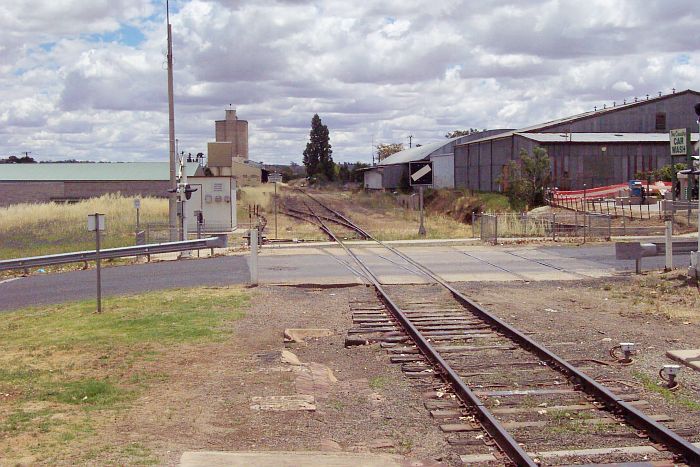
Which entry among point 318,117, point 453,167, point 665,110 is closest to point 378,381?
point 665,110

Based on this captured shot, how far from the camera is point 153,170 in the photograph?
83.1 m

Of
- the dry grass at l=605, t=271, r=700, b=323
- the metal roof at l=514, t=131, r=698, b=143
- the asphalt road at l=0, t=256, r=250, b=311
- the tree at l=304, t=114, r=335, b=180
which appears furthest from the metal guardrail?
the tree at l=304, t=114, r=335, b=180

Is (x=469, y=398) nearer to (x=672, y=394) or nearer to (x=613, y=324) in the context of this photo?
(x=672, y=394)

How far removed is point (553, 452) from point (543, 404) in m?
1.64

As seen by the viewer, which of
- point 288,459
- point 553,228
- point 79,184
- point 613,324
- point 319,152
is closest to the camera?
point 288,459

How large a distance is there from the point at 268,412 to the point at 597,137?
54.2m

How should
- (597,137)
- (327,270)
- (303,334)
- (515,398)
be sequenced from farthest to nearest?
(597,137) < (327,270) < (303,334) < (515,398)

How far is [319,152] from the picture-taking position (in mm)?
152000

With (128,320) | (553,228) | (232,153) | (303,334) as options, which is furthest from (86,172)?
(303,334)

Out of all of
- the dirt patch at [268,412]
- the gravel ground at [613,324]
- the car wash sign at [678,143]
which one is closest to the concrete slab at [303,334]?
the dirt patch at [268,412]

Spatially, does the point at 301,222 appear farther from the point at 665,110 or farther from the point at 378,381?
the point at 378,381

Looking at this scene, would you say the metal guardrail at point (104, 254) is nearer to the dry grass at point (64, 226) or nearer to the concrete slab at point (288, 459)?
the dry grass at point (64, 226)

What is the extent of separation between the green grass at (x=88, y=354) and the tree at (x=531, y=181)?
32.6 m

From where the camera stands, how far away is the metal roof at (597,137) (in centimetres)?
5662
